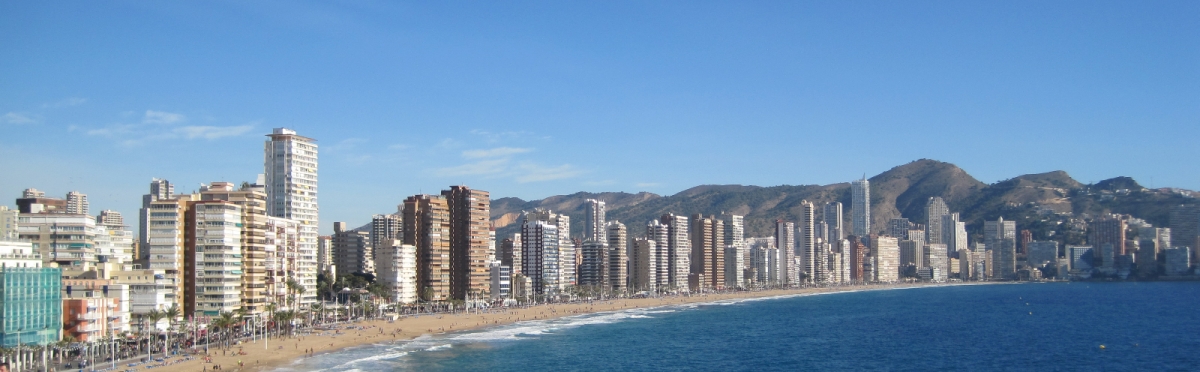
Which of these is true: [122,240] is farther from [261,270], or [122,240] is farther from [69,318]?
[69,318]

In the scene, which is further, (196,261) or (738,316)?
(738,316)

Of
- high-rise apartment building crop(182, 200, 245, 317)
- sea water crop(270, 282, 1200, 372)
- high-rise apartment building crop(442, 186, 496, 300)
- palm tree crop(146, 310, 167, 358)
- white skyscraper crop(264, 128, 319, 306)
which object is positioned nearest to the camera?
palm tree crop(146, 310, 167, 358)

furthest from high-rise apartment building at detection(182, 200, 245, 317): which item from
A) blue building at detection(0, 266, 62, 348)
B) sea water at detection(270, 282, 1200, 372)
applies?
blue building at detection(0, 266, 62, 348)

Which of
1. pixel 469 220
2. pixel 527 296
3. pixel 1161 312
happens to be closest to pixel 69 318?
pixel 469 220

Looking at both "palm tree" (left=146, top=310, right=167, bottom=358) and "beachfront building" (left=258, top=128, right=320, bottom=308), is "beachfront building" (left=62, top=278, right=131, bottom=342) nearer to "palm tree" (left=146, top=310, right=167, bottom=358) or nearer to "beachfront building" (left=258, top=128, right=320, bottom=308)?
"palm tree" (left=146, top=310, right=167, bottom=358)

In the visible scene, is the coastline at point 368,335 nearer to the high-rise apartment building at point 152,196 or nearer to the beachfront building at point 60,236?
the beachfront building at point 60,236

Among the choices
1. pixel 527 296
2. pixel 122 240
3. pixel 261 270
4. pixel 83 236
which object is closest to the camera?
pixel 83 236
